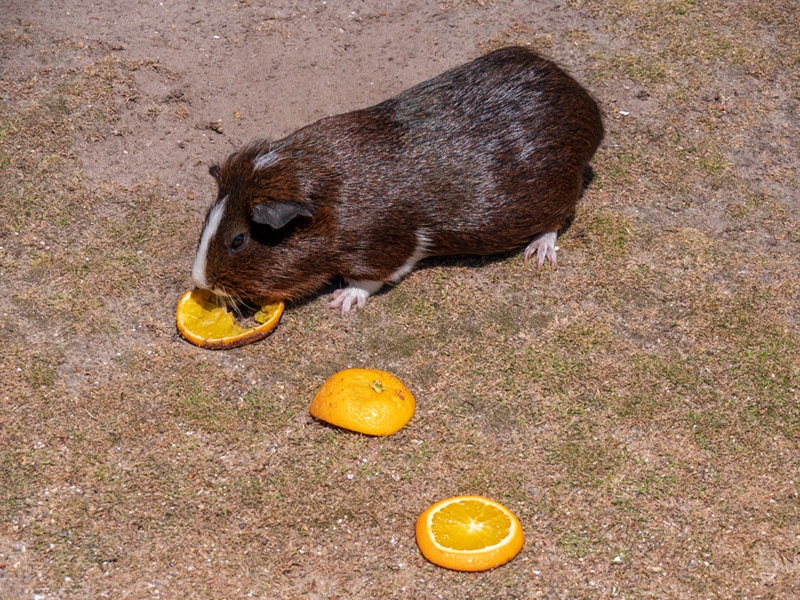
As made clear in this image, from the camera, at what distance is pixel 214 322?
5.33 meters

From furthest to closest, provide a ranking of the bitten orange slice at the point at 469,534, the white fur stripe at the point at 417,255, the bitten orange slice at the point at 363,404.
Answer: the white fur stripe at the point at 417,255, the bitten orange slice at the point at 363,404, the bitten orange slice at the point at 469,534

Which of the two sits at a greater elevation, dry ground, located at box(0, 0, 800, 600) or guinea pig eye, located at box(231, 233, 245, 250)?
guinea pig eye, located at box(231, 233, 245, 250)

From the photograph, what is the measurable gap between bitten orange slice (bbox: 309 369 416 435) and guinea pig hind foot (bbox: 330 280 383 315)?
786 millimetres

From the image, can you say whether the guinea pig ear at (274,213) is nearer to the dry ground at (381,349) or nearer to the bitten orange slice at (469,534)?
the dry ground at (381,349)

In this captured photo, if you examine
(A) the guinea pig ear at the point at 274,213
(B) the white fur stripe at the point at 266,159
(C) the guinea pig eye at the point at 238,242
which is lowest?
(C) the guinea pig eye at the point at 238,242

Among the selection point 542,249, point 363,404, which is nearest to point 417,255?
point 542,249

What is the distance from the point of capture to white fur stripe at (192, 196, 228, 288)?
514 centimetres

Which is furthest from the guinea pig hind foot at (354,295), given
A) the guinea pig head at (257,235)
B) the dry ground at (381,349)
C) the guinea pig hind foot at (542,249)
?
the guinea pig hind foot at (542,249)

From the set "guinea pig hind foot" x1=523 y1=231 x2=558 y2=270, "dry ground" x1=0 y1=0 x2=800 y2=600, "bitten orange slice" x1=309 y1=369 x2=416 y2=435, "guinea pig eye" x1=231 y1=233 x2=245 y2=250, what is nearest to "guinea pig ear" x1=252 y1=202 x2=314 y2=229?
"guinea pig eye" x1=231 y1=233 x2=245 y2=250

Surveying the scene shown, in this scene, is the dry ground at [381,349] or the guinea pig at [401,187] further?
the guinea pig at [401,187]

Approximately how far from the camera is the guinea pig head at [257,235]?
16.7 feet

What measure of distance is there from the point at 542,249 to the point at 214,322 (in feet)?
7.16

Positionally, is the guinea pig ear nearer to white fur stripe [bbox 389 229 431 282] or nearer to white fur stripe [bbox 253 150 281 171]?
white fur stripe [bbox 253 150 281 171]

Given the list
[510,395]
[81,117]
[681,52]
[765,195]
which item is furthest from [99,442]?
[681,52]
